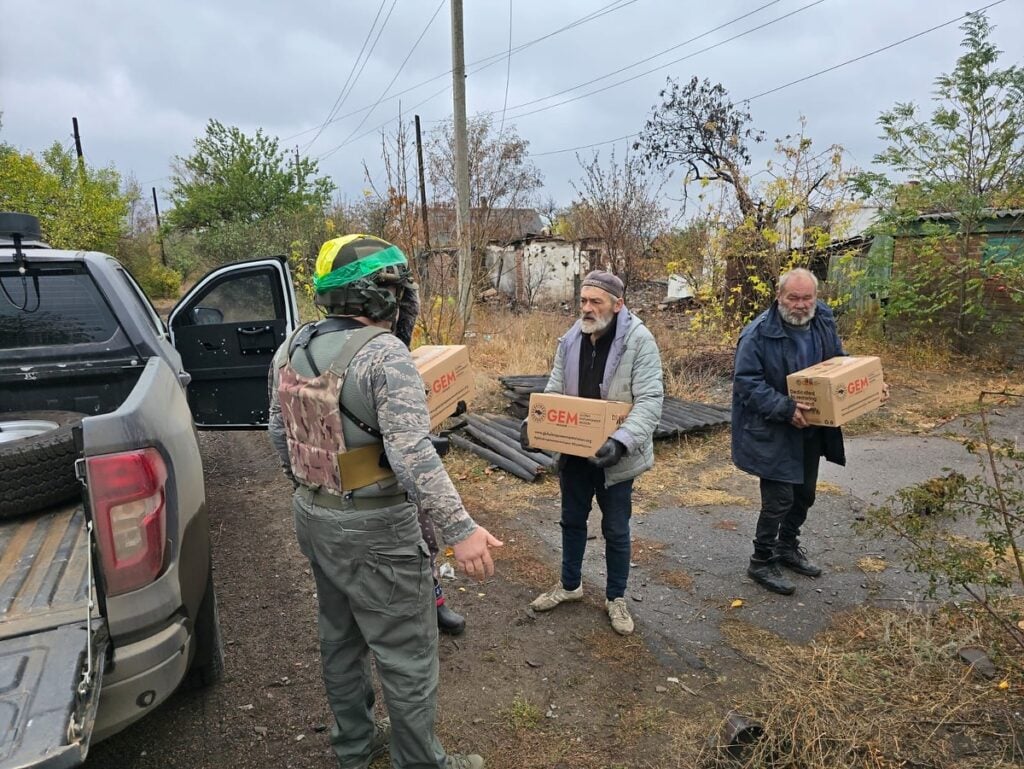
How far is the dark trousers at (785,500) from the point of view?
3.53 m

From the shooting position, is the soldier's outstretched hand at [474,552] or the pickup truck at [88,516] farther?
the soldier's outstretched hand at [474,552]

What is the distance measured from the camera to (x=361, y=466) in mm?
1866

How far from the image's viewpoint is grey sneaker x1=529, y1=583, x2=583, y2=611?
134 inches

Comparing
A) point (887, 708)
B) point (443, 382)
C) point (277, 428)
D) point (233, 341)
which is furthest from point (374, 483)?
point (233, 341)

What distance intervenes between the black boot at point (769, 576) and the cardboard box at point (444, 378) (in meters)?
1.97

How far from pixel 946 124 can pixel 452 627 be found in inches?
416

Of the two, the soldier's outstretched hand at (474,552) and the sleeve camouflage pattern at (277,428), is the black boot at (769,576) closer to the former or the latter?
the soldier's outstretched hand at (474,552)

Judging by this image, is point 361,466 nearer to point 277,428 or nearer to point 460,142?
point 277,428

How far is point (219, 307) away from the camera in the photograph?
5164 mm

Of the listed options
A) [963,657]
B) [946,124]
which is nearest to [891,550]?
[963,657]

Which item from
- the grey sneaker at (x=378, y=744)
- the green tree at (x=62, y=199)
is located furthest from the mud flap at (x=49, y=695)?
the green tree at (x=62, y=199)

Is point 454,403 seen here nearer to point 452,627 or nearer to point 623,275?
point 452,627

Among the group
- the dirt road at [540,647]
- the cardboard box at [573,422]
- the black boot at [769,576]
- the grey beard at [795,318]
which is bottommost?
the dirt road at [540,647]

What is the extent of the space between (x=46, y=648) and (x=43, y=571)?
53 cm
